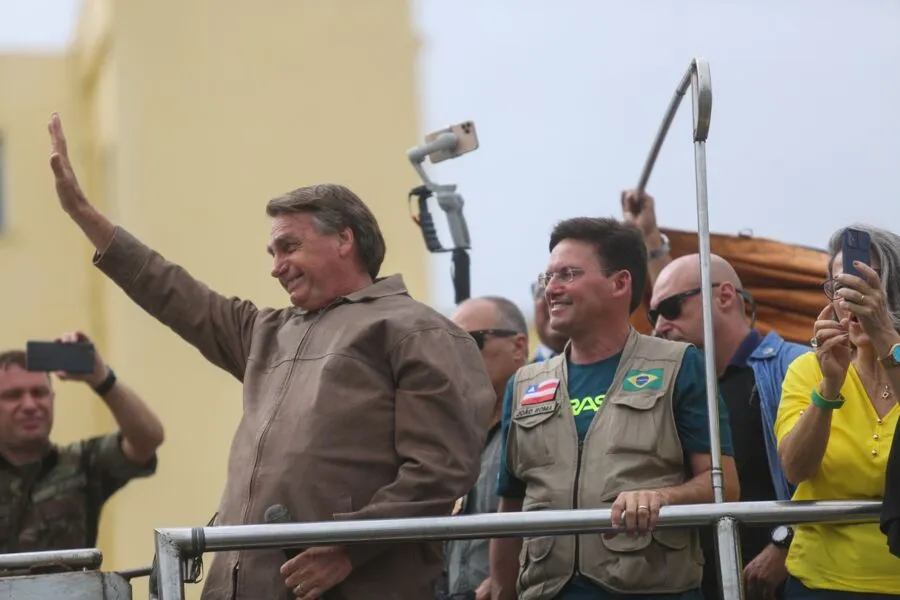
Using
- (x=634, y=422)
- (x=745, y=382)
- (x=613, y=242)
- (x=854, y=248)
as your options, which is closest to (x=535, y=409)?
(x=634, y=422)

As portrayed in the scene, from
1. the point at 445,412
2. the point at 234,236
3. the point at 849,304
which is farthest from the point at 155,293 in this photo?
the point at 234,236

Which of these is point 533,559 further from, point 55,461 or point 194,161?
point 194,161

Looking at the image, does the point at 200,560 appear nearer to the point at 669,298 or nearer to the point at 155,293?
the point at 155,293

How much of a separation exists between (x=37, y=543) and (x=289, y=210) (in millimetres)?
2023

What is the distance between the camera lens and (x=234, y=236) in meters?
17.2

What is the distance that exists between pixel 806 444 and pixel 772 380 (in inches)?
40.5

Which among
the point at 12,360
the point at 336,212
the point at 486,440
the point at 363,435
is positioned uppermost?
the point at 336,212

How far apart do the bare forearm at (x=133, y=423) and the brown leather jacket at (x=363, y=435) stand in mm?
1693

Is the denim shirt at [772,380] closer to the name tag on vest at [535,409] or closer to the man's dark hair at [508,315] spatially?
the name tag on vest at [535,409]

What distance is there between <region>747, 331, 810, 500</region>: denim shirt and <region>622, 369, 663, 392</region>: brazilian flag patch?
1.63 feet

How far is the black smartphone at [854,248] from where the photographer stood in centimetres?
475

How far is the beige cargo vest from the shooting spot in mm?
5141

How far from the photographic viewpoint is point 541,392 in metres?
5.53

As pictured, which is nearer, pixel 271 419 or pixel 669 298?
pixel 271 419
